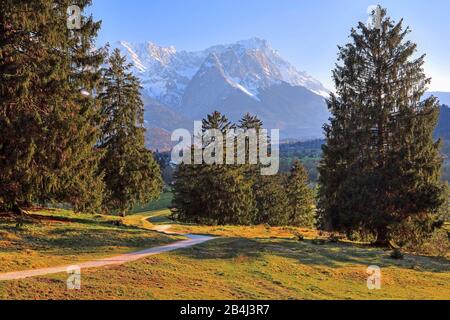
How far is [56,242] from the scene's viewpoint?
2044 cm

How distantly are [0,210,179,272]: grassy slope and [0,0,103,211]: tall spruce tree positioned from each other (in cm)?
185

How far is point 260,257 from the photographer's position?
67.8 ft

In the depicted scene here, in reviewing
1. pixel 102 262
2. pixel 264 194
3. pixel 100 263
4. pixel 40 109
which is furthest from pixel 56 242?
pixel 264 194

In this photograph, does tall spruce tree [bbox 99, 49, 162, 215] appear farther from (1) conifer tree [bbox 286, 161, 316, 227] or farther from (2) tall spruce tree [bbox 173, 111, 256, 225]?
(1) conifer tree [bbox 286, 161, 316, 227]

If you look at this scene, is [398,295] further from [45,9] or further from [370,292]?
[45,9]

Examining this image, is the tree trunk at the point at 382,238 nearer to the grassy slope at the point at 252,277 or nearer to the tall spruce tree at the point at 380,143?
the tall spruce tree at the point at 380,143

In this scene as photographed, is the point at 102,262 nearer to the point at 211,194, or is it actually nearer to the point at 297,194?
the point at 211,194

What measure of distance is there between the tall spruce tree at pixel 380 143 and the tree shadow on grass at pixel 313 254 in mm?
2822

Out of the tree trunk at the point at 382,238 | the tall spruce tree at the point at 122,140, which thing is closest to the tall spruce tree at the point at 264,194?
the tall spruce tree at the point at 122,140

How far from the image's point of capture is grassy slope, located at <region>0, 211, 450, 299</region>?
44.5 ft

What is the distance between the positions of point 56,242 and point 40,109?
682cm

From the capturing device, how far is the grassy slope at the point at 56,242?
1677cm
